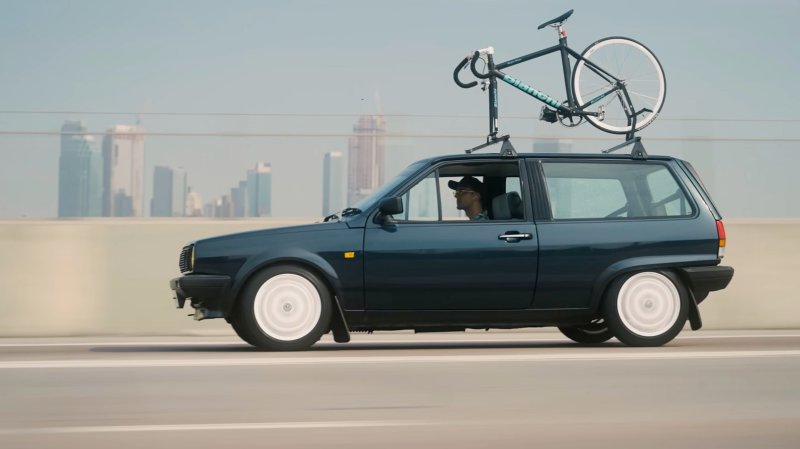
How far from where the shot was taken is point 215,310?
9.85 meters

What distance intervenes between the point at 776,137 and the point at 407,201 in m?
6.50

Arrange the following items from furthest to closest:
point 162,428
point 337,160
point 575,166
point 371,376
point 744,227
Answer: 1. point 337,160
2. point 744,227
3. point 575,166
4. point 371,376
5. point 162,428

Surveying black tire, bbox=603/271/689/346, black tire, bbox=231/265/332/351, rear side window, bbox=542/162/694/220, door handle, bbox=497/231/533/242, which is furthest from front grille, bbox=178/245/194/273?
black tire, bbox=603/271/689/346

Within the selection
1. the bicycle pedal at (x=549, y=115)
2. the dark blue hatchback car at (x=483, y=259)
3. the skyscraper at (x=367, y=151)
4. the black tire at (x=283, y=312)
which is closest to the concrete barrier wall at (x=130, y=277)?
the skyscraper at (x=367, y=151)

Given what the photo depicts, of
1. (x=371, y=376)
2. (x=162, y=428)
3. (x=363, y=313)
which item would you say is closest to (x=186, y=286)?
(x=363, y=313)

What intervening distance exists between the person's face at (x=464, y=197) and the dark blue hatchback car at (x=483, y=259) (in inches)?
0.6

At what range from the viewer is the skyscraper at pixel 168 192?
13.8 meters

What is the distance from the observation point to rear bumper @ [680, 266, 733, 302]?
33.8 feet

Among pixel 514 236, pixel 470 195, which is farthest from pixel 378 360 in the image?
pixel 470 195

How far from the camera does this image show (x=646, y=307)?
10.2 meters

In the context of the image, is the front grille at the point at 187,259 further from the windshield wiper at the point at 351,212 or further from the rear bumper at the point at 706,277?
the rear bumper at the point at 706,277

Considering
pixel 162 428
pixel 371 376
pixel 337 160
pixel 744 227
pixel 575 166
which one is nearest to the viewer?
pixel 162 428

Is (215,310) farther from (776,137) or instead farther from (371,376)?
(776,137)

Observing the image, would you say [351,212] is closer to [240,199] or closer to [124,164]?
[240,199]
